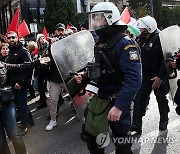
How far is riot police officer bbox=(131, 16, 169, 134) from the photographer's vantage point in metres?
4.08

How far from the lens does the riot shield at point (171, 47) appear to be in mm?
3844

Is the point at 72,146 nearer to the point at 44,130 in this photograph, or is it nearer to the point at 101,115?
the point at 44,130

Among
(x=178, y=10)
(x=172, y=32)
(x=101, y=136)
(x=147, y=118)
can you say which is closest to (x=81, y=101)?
(x=101, y=136)

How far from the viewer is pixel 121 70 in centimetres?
267

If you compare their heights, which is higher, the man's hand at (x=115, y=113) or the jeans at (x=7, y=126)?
the man's hand at (x=115, y=113)

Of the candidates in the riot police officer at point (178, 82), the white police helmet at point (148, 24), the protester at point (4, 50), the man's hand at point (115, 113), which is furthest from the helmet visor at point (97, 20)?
the protester at point (4, 50)

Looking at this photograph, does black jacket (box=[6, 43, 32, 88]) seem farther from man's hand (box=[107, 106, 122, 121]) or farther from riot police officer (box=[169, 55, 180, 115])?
man's hand (box=[107, 106, 122, 121])

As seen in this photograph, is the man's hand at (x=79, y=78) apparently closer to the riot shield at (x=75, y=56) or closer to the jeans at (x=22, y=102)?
the riot shield at (x=75, y=56)

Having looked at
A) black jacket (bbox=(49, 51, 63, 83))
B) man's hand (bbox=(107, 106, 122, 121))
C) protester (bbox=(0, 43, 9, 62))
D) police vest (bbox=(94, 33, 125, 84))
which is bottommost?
black jacket (bbox=(49, 51, 63, 83))

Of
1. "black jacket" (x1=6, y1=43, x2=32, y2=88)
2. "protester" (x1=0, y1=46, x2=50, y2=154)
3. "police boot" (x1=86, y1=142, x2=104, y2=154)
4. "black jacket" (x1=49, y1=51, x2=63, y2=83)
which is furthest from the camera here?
"black jacket" (x1=49, y1=51, x2=63, y2=83)

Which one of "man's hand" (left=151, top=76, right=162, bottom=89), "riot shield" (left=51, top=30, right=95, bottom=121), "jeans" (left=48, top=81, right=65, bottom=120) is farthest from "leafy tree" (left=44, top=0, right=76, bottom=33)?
"riot shield" (left=51, top=30, right=95, bottom=121)

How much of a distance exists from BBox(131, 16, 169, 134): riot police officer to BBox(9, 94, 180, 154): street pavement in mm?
217

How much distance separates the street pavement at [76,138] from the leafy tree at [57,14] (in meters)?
18.7

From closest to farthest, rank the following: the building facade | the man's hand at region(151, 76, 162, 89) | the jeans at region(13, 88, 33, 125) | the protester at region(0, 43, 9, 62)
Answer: the man's hand at region(151, 76, 162, 89), the jeans at region(13, 88, 33, 125), the protester at region(0, 43, 9, 62), the building facade
